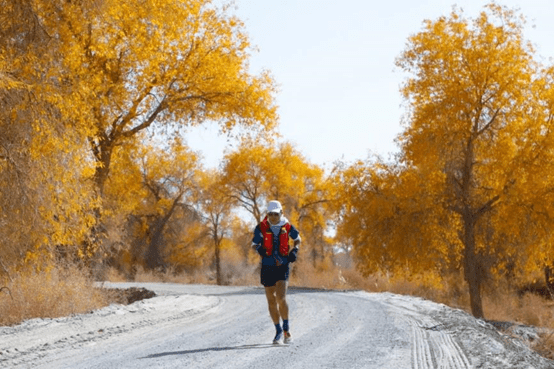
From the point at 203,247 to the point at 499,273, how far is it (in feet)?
102

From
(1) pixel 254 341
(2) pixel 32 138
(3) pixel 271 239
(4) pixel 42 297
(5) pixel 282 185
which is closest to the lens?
(3) pixel 271 239

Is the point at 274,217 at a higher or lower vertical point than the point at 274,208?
lower

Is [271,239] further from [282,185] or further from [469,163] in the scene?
[282,185]

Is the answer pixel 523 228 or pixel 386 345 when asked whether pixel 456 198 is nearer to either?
pixel 523 228

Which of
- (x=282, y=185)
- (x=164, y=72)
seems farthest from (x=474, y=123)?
(x=282, y=185)

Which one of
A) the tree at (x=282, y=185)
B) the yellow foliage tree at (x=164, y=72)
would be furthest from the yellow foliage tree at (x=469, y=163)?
the tree at (x=282, y=185)

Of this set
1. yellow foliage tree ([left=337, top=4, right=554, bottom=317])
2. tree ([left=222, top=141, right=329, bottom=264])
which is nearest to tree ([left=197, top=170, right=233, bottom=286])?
tree ([left=222, top=141, right=329, bottom=264])

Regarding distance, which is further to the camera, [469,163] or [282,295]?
[469,163]

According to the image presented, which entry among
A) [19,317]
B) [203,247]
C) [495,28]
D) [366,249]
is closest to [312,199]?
[203,247]

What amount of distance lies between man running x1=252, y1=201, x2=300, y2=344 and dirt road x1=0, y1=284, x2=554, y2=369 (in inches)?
23.1

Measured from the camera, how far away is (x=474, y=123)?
23.5m

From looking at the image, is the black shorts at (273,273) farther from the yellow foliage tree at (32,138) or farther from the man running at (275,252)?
the yellow foliage tree at (32,138)

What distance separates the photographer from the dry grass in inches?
496

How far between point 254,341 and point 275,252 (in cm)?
148
